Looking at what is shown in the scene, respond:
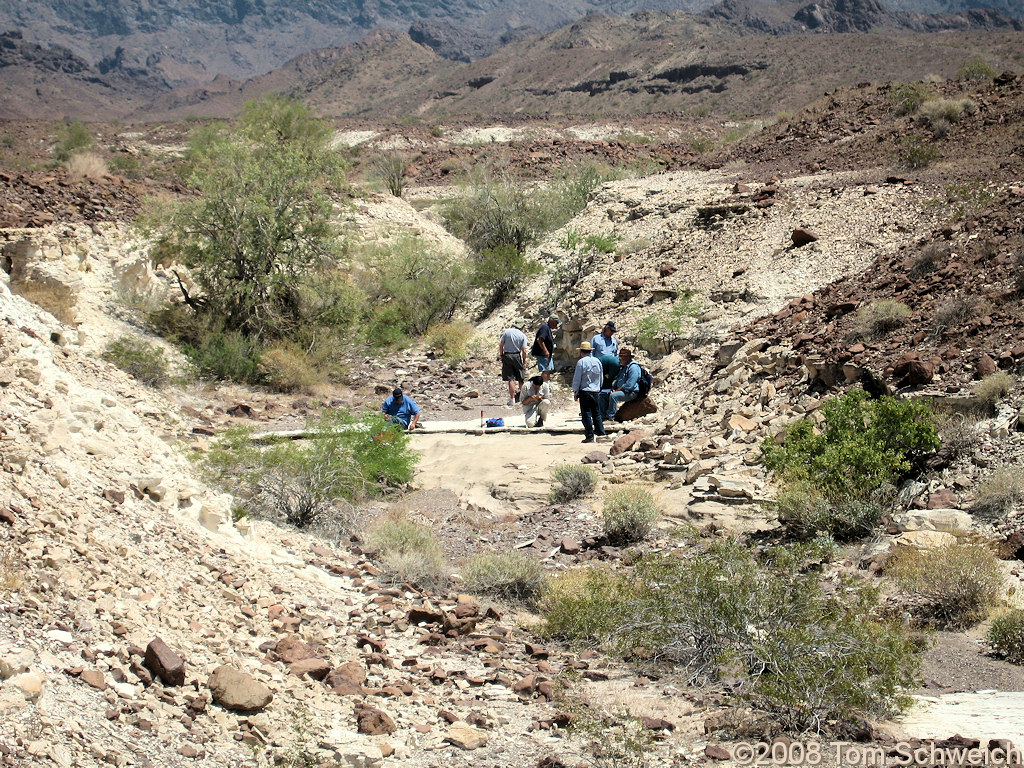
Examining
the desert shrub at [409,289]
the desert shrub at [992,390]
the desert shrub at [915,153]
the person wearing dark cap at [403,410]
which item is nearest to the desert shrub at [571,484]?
the person wearing dark cap at [403,410]

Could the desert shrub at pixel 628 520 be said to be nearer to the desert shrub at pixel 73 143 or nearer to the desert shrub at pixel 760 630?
the desert shrub at pixel 760 630

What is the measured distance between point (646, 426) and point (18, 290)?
372 inches

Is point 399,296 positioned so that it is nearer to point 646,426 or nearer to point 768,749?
point 646,426

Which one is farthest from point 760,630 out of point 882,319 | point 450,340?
point 450,340

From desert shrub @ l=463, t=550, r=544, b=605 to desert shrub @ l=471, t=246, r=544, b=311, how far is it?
1331 cm

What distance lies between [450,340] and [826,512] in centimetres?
1158

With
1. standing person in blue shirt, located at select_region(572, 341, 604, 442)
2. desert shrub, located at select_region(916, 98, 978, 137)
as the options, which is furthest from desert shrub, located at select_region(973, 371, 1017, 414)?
desert shrub, located at select_region(916, 98, 978, 137)

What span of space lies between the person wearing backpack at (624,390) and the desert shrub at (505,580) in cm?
563

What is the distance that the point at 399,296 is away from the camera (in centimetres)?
1939

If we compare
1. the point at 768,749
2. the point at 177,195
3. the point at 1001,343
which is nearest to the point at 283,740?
the point at 768,749

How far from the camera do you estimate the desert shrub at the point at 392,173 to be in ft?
99.7

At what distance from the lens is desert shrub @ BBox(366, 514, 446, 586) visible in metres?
6.86

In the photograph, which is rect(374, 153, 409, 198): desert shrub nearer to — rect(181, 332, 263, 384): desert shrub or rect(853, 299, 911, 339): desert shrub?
rect(181, 332, 263, 384): desert shrub

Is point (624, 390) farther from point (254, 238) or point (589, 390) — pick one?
point (254, 238)
